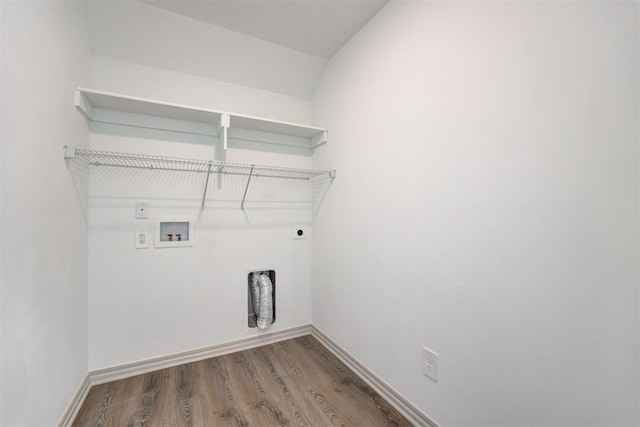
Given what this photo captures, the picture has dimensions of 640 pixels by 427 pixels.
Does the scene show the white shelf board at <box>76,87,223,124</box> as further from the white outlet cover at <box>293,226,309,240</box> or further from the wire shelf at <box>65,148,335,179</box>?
the white outlet cover at <box>293,226,309,240</box>

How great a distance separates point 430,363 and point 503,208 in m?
0.83

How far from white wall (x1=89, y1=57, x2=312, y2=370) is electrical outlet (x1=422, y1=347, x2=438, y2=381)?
4.08 ft

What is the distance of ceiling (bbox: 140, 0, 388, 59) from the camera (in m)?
1.61

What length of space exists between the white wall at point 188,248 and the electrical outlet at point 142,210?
1.1 inches

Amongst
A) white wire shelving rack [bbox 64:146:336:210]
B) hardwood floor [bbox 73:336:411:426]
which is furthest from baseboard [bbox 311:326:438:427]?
white wire shelving rack [bbox 64:146:336:210]

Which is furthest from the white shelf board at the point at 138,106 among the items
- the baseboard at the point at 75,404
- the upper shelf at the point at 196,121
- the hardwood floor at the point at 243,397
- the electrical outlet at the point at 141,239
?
the hardwood floor at the point at 243,397

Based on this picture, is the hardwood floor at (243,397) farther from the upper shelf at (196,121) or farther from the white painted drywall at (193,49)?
the white painted drywall at (193,49)

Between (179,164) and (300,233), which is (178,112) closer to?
(179,164)

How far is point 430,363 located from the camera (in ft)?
→ 4.39

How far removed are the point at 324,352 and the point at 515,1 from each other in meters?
2.27

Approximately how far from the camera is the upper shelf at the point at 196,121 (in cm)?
162

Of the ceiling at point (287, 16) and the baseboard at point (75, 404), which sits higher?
the ceiling at point (287, 16)

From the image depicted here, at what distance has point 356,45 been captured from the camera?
1.87 meters

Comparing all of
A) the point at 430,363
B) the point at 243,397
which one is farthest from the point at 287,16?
the point at 243,397
